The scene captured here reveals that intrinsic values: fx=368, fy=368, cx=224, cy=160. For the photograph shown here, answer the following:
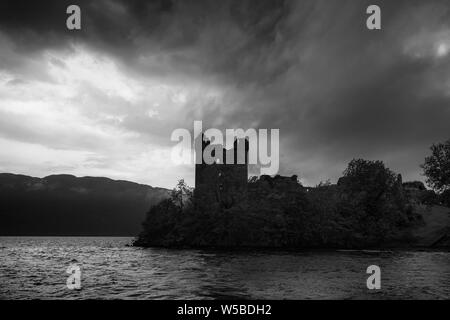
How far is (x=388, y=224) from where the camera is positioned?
277ft

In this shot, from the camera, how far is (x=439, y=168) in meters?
71.9

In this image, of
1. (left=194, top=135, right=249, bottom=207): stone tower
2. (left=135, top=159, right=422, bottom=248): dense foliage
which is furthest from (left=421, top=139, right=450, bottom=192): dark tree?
(left=194, top=135, right=249, bottom=207): stone tower

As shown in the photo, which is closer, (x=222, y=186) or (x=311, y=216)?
(x=311, y=216)

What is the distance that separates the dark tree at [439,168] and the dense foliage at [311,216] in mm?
13649

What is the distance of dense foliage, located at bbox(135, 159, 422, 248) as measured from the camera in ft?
277

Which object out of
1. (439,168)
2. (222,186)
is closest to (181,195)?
(222,186)

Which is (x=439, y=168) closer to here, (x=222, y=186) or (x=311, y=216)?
(x=311, y=216)

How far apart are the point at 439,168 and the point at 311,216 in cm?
2787

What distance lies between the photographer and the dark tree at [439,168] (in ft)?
234

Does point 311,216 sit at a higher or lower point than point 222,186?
lower

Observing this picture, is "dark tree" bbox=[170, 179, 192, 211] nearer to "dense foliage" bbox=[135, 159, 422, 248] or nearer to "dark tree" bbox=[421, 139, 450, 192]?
"dense foliage" bbox=[135, 159, 422, 248]
